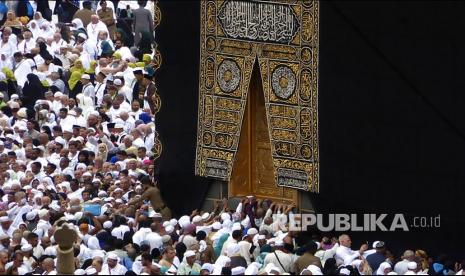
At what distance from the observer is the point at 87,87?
97.8 ft

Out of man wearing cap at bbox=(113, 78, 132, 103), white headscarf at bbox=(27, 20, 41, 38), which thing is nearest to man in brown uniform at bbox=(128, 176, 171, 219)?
man wearing cap at bbox=(113, 78, 132, 103)

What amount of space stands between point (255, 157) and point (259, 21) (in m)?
1.90

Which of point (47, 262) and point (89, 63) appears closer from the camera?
point (47, 262)

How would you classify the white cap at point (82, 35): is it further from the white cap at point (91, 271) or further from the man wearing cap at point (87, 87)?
the white cap at point (91, 271)

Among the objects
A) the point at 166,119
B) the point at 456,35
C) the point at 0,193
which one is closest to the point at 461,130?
the point at 456,35

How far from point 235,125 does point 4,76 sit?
681cm

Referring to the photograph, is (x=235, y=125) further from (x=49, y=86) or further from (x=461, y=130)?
(x=49, y=86)

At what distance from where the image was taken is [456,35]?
22.8 meters

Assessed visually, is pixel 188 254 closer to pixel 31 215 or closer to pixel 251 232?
pixel 251 232

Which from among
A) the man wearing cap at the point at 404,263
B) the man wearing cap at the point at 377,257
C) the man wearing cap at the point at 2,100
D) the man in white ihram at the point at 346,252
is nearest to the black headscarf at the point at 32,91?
the man wearing cap at the point at 2,100

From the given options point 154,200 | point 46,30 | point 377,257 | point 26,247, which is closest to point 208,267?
point 377,257

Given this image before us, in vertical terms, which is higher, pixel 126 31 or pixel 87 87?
pixel 126 31

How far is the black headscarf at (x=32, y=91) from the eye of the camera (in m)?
29.9

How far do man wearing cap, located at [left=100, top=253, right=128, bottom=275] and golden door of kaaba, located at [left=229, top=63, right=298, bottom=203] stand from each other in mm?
3014
